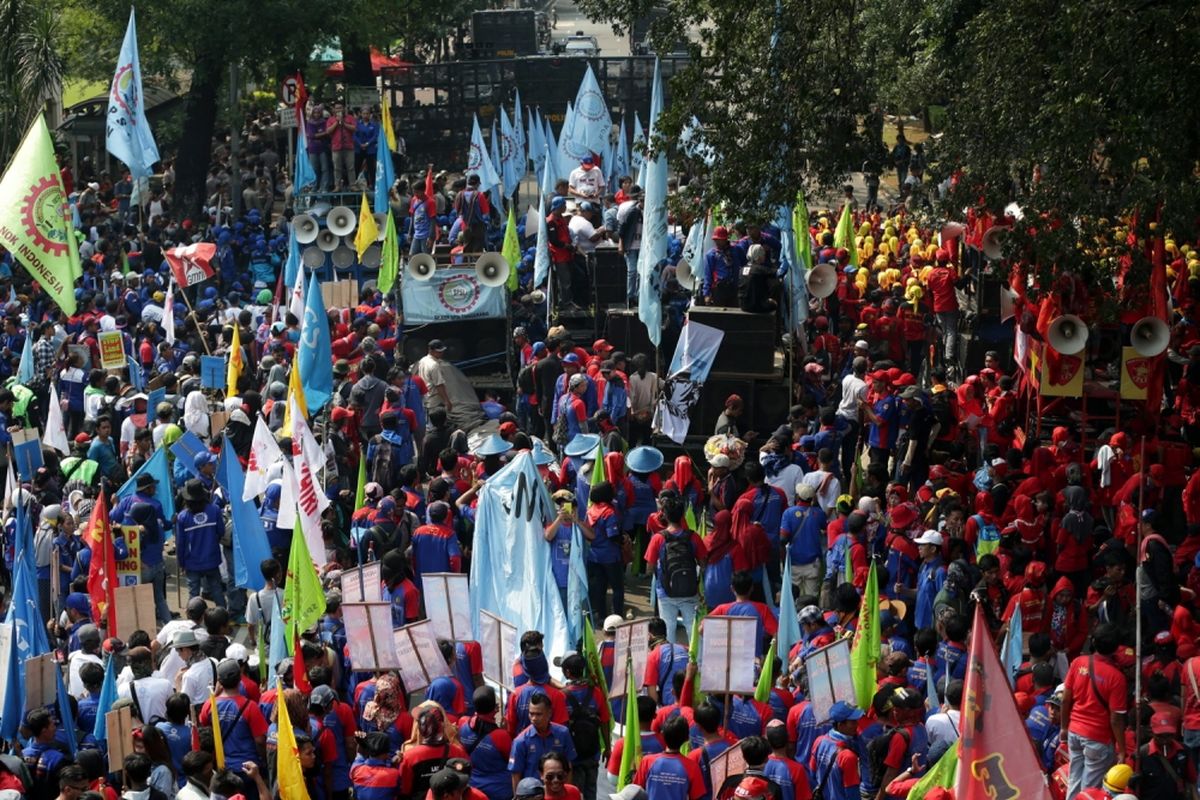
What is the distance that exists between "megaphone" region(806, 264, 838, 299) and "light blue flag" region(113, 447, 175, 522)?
768 centimetres

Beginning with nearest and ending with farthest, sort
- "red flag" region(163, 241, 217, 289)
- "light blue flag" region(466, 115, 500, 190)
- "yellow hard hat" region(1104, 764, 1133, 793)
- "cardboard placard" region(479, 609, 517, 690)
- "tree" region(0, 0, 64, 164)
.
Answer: "yellow hard hat" region(1104, 764, 1133, 793), "cardboard placard" region(479, 609, 517, 690), "red flag" region(163, 241, 217, 289), "light blue flag" region(466, 115, 500, 190), "tree" region(0, 0, 64, 164)

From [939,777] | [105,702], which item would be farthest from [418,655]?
[939,777]

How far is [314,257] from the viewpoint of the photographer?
27719 mm

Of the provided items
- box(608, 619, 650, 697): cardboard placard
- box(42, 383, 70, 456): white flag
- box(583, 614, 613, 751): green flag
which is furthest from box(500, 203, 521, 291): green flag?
box(608, 619, 650, 697): cardboard placard

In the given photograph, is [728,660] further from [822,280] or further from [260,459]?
[822,280]

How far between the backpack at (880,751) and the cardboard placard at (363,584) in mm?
4086

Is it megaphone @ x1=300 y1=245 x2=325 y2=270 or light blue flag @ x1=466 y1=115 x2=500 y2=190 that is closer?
megaphone @ x1=300 y1=245 x2=325 y2=270

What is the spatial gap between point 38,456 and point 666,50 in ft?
22.6

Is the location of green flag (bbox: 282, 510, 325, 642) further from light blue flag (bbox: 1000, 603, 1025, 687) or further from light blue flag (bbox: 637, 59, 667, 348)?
light blue flag (bbox: 637, 59, 667, 348)

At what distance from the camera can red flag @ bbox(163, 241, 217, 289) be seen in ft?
82.0

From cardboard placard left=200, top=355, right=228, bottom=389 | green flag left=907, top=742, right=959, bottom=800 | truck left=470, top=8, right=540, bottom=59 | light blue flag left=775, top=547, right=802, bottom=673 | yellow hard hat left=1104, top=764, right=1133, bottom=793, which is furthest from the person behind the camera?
truck left=470, top=8, right=540, bottom=59

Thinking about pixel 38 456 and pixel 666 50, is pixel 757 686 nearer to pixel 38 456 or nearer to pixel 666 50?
pixel 666 50

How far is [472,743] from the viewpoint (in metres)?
12.4

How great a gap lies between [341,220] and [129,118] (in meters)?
3.12
